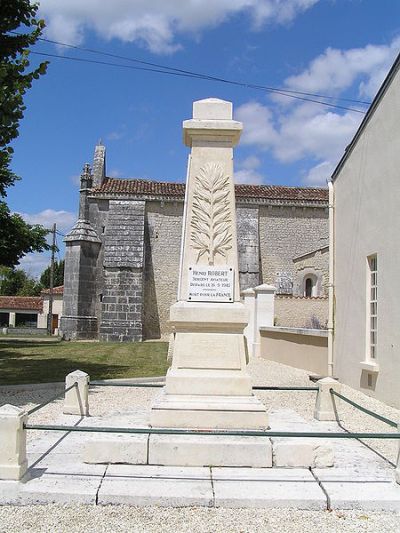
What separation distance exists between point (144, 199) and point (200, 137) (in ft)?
77.8

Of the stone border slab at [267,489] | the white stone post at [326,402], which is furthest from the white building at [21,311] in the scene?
the stone border slab at [267,489]

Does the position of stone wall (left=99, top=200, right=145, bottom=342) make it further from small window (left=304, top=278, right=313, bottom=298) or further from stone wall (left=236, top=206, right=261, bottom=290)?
small window (left=304, top=278, right=313, bottom=298)

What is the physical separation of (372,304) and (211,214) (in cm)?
564

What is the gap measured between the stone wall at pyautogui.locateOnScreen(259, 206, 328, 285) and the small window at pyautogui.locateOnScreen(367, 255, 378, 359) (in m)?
19.8

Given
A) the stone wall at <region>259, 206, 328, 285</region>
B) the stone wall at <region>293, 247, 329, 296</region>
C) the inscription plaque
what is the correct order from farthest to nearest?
1. the stone wall at <region>259, 206, 328, 285</region>
2. the stone wall at <region>293, 247, 329, 296</region>
3. the inscription plaque

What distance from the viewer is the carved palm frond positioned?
18.7 ft

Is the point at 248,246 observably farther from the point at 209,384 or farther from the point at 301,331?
the point at 209,384

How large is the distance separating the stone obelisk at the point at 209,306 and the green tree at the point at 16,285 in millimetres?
66106

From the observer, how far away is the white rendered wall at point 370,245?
897cm

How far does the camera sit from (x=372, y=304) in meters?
10.1

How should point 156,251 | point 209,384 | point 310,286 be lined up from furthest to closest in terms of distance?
point 156,251
point 310,286
point 209,384

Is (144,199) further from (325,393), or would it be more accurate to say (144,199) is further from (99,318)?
(325,393)

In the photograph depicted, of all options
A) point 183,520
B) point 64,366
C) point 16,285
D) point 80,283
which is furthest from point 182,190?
point 16,285

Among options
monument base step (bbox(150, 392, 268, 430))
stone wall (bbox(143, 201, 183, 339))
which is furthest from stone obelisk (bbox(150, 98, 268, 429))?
stone wall (bbox(143, 201, 183, 339))
